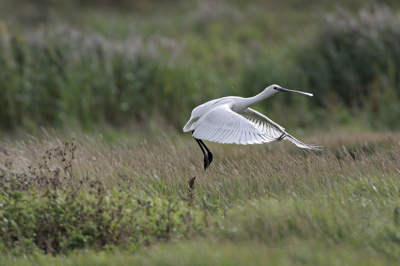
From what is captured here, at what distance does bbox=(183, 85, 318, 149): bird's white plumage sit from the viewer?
5383mm

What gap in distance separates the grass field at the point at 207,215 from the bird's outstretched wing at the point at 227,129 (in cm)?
54

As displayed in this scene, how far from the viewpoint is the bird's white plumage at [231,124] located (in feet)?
17.7

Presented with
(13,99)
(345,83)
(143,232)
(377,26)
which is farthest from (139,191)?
(377,26)

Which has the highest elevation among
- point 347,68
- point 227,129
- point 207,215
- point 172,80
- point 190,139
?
point 227,129

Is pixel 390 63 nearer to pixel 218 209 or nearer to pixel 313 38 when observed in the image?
pixel 313 38

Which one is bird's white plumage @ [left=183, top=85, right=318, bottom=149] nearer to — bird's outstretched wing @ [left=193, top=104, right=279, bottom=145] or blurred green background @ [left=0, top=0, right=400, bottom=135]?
bird's outstretched wing @ [left=193, top=104, right=279, bottom=145]

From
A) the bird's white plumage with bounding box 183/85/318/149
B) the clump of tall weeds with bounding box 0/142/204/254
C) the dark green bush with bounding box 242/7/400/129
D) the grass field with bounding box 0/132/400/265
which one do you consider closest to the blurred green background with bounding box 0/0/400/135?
the dark green bush with bounding box 242/7/400/129

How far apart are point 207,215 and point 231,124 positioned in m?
1.15

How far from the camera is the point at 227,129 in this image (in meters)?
5.61

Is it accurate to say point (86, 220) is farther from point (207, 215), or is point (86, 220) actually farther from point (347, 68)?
point (347, 68)

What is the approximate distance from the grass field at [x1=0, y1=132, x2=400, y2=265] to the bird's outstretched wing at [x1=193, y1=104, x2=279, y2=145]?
0.54 m

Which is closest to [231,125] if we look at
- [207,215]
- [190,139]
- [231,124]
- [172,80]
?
[231,124]

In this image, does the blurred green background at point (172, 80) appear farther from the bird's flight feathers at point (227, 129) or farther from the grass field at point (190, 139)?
the bird's flight feathers at point (227, 129)

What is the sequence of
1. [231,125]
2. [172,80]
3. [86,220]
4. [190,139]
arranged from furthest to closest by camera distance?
[172,80] < [190,139] < [231,125] < [86,220]
